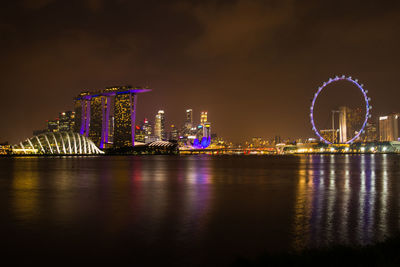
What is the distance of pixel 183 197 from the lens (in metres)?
24.2

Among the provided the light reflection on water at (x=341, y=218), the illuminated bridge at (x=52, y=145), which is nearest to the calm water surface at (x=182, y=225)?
the light reflection on water at (x=341, y=218)

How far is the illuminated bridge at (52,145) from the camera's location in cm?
17162

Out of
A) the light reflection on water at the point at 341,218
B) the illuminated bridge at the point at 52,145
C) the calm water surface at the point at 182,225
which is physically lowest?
the calm water surface at the point at 182,225

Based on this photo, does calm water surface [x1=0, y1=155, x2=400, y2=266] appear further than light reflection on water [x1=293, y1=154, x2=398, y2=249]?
No

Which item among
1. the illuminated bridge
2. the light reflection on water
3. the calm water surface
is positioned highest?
the illuminated bridge

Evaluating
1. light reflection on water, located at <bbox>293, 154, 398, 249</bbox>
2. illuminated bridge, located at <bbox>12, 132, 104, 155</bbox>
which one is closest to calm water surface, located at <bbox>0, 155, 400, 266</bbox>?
light reflection on water, located at <bbox>293, 154, 398, 249</bbox>

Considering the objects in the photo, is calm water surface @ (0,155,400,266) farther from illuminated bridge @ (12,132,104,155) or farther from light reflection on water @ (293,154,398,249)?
illuminated bridge @ (12,132,104,155)

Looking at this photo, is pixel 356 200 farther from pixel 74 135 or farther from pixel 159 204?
pixel 74 135

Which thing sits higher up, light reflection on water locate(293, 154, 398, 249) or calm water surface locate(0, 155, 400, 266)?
light reflection on water locate(293, 154, 398, 249)

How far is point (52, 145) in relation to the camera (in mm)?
173625

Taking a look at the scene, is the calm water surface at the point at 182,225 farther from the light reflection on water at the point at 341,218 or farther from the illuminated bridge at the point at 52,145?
the illuminated bridge at the point at 52,145

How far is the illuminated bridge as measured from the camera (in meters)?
172

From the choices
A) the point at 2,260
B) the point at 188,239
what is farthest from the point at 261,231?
the point at 2,260

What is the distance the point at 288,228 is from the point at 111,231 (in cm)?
638
